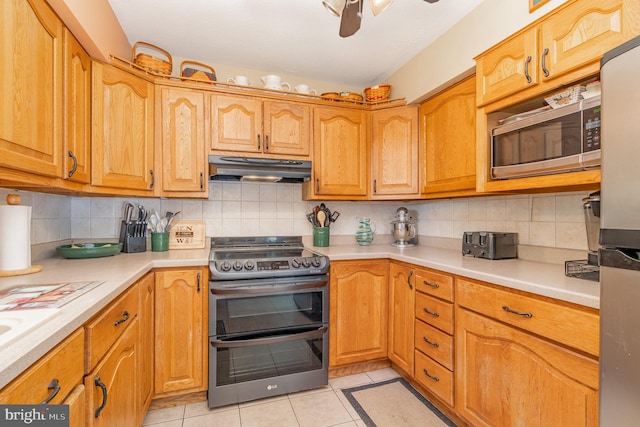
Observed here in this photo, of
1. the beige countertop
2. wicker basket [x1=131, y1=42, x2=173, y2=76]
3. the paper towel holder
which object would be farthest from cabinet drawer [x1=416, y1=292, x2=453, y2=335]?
wicker basket [x1=131, y1=42, x2=173, y2=76]

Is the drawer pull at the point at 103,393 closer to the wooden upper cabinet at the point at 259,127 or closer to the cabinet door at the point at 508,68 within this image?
the wooden upper cabinet at the point at 259,127

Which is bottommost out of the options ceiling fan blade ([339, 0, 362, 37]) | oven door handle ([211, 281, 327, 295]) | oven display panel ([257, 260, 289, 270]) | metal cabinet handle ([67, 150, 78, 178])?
oven door handle ([211, 281, 327, 295])

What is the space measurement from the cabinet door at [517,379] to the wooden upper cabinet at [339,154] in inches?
49.3

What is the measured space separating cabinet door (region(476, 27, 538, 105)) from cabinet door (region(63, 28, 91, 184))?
6.77ft

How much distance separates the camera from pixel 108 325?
1.11 metres

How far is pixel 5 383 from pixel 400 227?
2442 mm

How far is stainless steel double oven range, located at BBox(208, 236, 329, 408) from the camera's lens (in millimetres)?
1833

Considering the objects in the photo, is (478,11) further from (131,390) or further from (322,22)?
(131,390)

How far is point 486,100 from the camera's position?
1.66m

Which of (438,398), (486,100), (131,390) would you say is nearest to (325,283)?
(438,398)

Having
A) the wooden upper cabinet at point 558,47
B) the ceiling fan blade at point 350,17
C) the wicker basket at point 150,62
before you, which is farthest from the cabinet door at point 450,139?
the wicker basket at point 150,62

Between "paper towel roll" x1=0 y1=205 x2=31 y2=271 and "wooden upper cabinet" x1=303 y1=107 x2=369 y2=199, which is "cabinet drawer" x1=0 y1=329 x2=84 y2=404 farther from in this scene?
"wooden upper cabinet" x1=303 y1=107 x2=369 y2=199

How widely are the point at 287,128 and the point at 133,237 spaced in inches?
52.6

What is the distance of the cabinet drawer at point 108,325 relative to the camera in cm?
96
